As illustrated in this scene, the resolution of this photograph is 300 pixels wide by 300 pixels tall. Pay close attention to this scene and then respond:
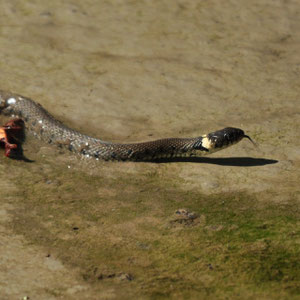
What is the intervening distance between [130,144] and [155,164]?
396 mm

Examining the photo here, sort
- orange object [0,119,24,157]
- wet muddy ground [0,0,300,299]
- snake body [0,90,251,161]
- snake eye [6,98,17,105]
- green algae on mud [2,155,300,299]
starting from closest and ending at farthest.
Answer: green algae on mud [2,155,300,299] < wet muddy ground [0,0,300,299] < orange object [0,119,24,157] < snake body [0,90,251,161] < snake eye [6,98,17,105]

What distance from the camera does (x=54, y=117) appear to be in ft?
29.3

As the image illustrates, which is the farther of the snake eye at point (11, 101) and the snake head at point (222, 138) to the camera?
the snake eye at point (11, 101)

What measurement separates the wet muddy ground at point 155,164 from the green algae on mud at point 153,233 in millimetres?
17

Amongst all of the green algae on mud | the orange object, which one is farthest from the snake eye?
the green algae on mud

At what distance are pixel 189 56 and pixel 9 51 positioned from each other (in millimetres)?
3024

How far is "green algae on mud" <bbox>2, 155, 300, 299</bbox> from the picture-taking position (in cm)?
525

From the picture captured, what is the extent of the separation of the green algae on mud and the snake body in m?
0.34

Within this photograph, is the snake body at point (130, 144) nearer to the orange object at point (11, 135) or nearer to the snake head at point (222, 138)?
the snake head at point (222, 138)

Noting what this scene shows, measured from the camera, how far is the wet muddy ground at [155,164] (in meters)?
5.39

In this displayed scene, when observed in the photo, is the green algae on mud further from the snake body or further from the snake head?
the snake head

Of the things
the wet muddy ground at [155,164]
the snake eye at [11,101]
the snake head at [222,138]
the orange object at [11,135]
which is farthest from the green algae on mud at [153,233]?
the snake eye at [11,101]

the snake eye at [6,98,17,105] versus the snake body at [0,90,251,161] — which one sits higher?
the snake eye at [6,98,17,105]

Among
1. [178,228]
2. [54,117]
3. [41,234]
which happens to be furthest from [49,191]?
[54,117]
